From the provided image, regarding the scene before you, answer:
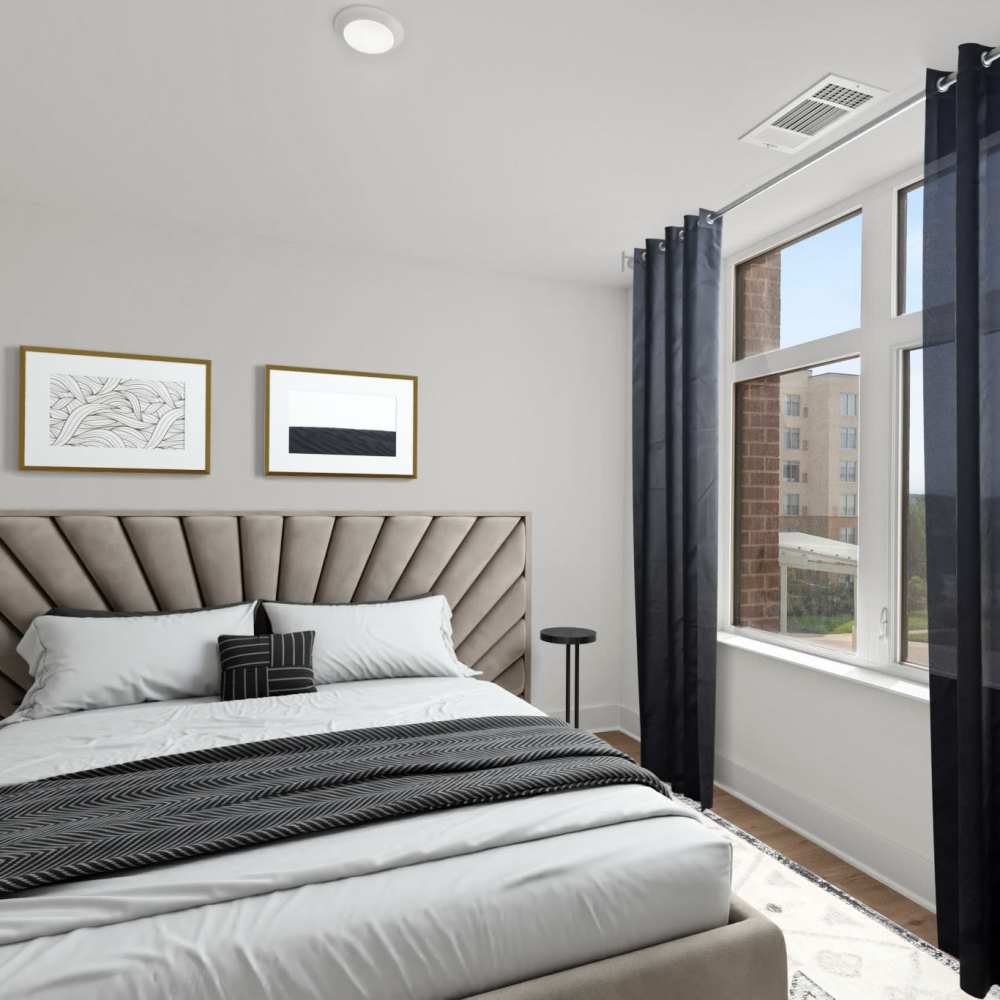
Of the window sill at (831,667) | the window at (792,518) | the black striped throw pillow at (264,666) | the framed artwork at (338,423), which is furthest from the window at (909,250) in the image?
the black striped throw pillow at (264,666)

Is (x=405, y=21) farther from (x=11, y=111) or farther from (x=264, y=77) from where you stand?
(x=11, y=111)

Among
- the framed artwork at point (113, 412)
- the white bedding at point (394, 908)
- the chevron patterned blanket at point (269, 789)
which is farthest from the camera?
the framed artwork at point (113, 412)

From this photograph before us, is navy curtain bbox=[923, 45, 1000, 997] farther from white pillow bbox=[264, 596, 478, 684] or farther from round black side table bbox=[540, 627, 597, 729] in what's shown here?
white pillow bbox=[264, 596, 478, 684]

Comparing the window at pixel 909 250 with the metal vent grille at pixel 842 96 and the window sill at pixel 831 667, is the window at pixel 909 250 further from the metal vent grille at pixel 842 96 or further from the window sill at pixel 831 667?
the window sill at pixel 831 667

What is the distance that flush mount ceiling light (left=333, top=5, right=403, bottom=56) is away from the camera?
1825 mm

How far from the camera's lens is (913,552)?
105 inches

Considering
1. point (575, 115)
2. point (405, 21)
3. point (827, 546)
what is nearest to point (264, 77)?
point (405, 21)

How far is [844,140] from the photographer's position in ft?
8.09

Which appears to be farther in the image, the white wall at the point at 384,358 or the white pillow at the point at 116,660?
the white wall at the point at 384,358

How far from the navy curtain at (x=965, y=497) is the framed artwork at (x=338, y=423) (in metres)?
2.29

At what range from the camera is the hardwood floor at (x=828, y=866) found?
92.0 inches

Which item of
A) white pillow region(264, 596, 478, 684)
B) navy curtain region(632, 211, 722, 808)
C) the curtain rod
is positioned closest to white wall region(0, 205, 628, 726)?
navy curtain region(632, 211, 722, 808)

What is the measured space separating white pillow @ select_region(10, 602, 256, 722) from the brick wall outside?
2.33 metres

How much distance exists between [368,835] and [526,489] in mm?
2467
